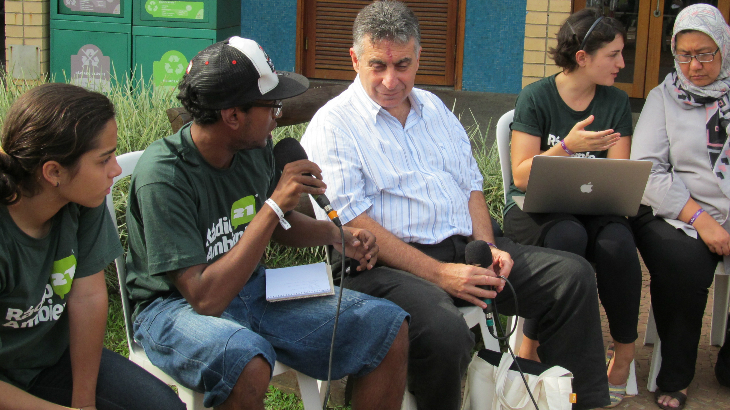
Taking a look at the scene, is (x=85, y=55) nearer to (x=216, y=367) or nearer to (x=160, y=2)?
(x=160, y=2)

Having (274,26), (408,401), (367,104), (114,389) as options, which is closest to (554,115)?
(367,104)

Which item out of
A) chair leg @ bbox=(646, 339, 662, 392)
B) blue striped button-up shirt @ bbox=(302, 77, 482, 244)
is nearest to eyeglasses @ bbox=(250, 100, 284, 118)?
blue striped button-up shirt @ bbox=(302, 77, 482, 244)

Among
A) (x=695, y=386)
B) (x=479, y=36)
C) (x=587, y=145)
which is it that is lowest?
(x=695, y=386)

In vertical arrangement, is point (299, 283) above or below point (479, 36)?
below

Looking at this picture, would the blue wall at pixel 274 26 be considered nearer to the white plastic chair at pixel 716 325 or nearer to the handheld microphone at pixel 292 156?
the white plastic chair at pixel 716 325

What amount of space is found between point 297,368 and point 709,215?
2110mm

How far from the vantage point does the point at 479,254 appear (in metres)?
2.70

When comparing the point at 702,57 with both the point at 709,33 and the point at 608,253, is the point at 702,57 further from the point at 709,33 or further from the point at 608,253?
the point at 608,253

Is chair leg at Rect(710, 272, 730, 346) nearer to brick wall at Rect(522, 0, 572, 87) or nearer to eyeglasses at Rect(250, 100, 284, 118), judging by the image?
eyeglasses at Rect(250, 100, 284, 118)

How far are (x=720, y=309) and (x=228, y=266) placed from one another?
269cm

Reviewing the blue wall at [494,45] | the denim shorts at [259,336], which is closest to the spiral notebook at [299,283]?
the denim shorts at [259,336]

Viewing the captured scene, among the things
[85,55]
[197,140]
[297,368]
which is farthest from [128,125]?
[85,55]

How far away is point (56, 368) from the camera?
2172mm

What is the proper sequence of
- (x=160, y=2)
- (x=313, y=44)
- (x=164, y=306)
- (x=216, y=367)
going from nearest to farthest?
(x=216, y=367)
(x=164, y=306)
(x=160, y=2)
(x=313, y=44)
